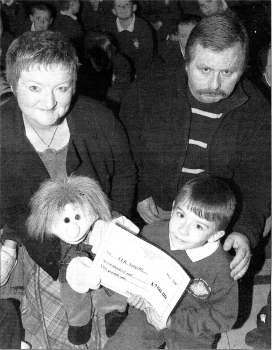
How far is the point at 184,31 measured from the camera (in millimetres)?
2508

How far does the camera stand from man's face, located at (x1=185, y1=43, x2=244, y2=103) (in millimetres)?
1297

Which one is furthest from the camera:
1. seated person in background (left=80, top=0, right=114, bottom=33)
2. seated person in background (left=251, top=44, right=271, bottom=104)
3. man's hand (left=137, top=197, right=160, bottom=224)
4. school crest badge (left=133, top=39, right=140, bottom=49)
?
seated person in background (left=80, top=0, right=114, bottom=33)

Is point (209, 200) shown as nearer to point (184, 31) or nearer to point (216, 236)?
point (216, 236)

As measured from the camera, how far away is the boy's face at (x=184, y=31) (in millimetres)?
2488

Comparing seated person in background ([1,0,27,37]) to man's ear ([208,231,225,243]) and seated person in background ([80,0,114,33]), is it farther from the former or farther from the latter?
man's ear ([208,231,225,243])

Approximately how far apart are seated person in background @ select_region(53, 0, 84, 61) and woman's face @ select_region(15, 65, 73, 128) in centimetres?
145

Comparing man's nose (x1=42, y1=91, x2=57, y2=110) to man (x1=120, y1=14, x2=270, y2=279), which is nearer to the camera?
man's nose (x1=42, y1=91, x2=57, y2=110)

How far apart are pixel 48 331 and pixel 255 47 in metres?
1.77

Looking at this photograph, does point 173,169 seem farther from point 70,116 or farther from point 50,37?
point 50,37

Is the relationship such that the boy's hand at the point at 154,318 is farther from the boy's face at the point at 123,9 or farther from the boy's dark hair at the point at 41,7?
the boy's dark hair at the point at 41,7

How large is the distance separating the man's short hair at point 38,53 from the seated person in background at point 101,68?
1128 millimetres

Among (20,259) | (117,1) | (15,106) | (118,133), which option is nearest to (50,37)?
(15,106)

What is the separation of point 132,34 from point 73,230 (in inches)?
72.0

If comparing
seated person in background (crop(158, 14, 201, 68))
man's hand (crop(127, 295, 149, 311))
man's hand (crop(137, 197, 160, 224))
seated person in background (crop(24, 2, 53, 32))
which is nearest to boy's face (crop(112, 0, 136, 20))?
seated person in background (crop(158, 14, 201, 68))
